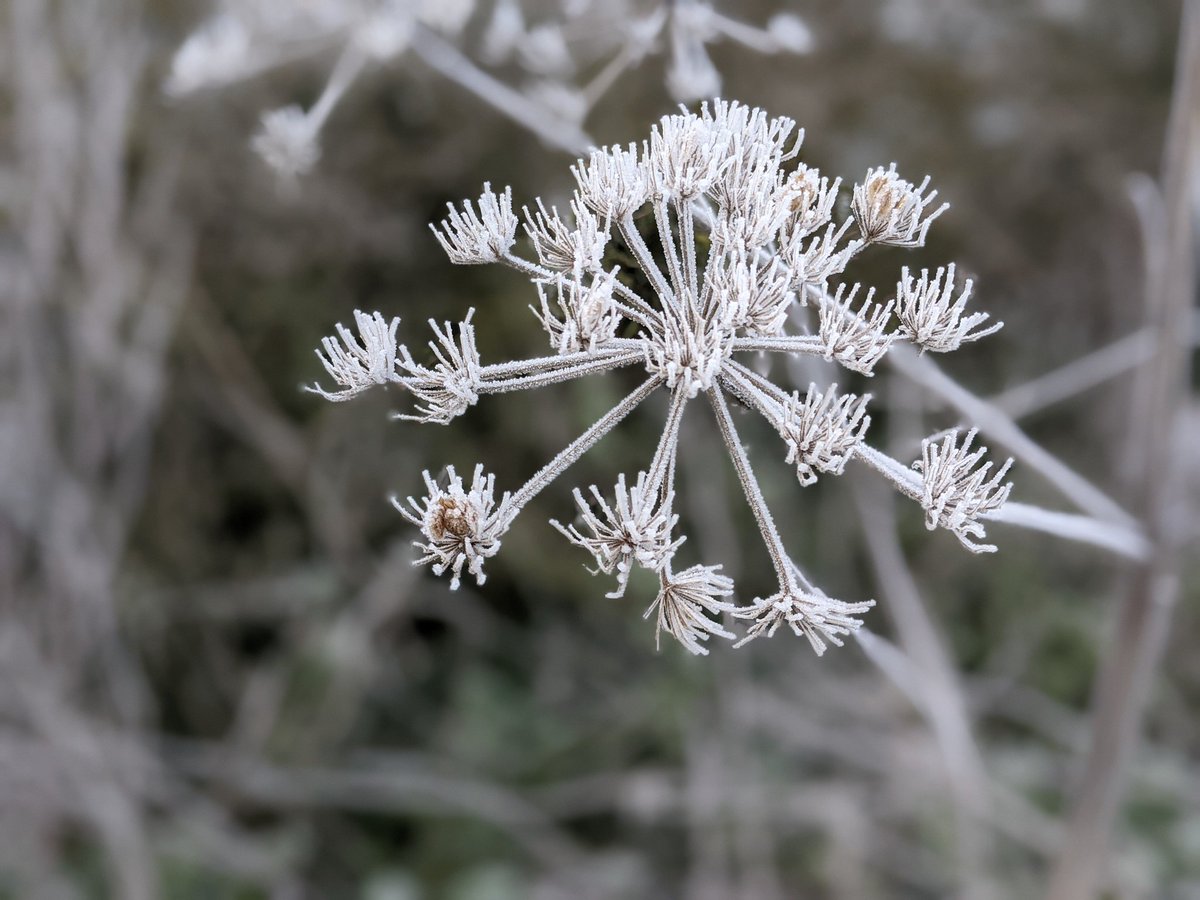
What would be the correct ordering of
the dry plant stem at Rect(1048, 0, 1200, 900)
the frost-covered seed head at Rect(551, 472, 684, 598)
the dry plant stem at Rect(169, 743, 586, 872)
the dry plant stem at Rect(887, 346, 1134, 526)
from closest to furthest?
1. the frost-covered seed head at Rect(551, 472, 684, 598)
2. the dry plant stem at Rect(887, 346, 1134, 526)
3. the dry plant stem at Rect(1048, 0, 1200, 900)
4. the dry plant stem at Rect(169, 743, 586, 872)

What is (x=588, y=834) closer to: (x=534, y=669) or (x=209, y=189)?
(x=534, y=669)

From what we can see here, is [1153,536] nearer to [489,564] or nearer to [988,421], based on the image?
[988,421]

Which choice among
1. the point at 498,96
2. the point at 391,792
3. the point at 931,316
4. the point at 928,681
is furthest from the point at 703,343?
the point at 391,792

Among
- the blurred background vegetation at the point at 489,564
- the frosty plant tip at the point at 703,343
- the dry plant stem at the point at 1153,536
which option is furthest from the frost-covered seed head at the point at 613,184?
the blurred background vegetation at the point at 489,564

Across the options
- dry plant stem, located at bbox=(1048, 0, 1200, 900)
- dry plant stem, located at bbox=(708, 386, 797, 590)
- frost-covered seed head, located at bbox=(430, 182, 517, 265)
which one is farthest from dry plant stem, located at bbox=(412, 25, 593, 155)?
dry plant stem, located at bbox=(1048, 0, 1200, 900)

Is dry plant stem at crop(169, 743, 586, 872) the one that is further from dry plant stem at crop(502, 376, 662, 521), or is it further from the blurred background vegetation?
dry plant stem at crop(502, 376, 662, 521)

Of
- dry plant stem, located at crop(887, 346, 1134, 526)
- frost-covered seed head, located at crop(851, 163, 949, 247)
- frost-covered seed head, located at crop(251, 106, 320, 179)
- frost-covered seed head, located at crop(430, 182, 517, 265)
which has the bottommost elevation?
frost-covered seed head, located at crop(430, 182, 517, 265)
